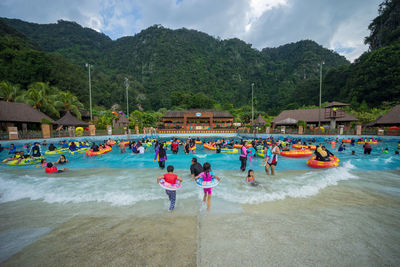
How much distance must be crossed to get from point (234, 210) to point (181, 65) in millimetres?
98246

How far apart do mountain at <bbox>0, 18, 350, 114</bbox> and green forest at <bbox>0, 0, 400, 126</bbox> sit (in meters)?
0.52

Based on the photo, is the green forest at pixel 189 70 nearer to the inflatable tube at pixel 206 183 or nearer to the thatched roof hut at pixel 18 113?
the thatched roof hut at pixel 18 113

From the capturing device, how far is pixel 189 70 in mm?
93375

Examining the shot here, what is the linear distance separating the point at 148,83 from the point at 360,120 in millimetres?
83822

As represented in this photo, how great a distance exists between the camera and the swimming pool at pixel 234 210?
328 centimetres

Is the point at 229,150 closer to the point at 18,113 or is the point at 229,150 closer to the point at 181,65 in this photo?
the point at 18,113

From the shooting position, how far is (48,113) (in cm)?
2906

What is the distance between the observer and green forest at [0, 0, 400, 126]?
37062 millimetres

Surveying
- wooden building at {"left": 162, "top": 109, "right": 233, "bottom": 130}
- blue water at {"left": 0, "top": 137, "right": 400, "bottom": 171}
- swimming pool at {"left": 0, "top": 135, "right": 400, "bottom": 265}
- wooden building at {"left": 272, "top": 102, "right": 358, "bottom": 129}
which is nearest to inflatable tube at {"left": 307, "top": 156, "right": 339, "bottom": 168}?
blue water at {"left": 0, "top": 137, "right": 400, "bottom": 171}

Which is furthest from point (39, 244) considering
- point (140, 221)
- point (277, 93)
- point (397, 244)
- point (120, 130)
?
point (277, 93)

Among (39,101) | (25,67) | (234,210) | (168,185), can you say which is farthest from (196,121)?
(25,67)

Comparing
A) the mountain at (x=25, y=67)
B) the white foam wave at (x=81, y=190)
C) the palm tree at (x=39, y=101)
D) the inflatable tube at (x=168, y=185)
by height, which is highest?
the mountain at (x=25, y=67)

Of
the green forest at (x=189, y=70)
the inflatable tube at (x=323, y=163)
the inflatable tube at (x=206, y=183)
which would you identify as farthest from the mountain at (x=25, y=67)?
the inflatable tube at (x=323, y=163)

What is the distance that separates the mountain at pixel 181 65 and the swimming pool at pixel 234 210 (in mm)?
63107
